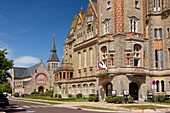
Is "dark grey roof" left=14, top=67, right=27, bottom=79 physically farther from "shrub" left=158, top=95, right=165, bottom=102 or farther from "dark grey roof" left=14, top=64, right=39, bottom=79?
"shrub" left=158, top=95, right=165, bottom=102

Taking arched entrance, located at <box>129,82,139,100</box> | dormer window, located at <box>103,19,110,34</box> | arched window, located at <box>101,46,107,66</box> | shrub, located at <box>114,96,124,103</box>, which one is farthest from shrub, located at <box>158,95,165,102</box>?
dormer window, located at <box>103,19,110,34</box>

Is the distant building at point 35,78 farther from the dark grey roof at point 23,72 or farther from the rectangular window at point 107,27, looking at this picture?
the rectangular window at point 107,27

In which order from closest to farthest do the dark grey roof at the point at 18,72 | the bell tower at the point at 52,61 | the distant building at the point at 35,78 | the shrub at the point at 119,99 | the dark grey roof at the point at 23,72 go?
the shrub at the point at 119,99 → the distant building at the point at 35,78 → the dark grey roof at the point at 23,72 → the bell tower at the point at 52,61 → the dark grey roof at the point at 18,72

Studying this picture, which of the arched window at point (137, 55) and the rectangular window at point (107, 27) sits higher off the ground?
the rectangular window at point (107, 27)

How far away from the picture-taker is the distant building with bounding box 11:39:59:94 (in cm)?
10894

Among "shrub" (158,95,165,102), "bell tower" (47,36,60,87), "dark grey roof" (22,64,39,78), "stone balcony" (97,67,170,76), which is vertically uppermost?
"bell tower" (47,36,60,87)

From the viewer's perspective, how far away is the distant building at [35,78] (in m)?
109

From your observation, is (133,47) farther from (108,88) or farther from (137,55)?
(108,88)

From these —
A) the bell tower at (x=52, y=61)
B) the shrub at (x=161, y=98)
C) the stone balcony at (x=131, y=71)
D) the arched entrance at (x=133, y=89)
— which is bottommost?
the shrub at (x=161, y=98)

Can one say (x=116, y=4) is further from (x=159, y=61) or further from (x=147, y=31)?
(x=159, y=61)

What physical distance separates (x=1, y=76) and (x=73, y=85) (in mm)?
37832

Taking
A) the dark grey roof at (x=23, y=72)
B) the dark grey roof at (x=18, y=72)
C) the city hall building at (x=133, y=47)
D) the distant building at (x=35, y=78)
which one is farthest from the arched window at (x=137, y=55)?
the dark grey roof at (x=18, y=72)

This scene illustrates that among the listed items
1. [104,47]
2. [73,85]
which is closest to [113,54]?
[104,47]

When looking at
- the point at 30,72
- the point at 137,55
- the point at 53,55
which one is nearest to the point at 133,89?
the point at 137,55
